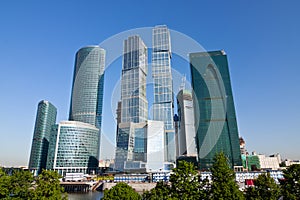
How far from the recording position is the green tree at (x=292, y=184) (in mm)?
18672

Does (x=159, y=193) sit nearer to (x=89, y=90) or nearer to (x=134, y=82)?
(x=134, y=82)

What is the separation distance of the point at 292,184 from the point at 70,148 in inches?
4546

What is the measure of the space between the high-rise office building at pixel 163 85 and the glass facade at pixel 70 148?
54.6 meters

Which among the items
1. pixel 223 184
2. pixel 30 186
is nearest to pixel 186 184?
pixel 223 184

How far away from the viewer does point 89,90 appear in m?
161

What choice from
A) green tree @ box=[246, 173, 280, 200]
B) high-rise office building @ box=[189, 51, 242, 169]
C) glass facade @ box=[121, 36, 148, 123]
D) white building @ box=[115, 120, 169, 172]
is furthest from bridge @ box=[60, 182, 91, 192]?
glass facade @ box=[121, 36, 148, 123]

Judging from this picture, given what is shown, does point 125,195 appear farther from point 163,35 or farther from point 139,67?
point 163,35

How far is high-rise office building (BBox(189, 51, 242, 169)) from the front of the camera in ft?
358

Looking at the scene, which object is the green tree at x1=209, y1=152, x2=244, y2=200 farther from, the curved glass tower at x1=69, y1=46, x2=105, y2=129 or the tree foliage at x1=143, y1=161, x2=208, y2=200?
the curved glass tower at x1=69, y1=46, x2=105, y2=129

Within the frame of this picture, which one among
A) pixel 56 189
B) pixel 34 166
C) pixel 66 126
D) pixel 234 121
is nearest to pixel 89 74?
pixel 66 126

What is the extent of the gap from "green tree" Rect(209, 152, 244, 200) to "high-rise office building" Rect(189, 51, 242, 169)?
93.2m

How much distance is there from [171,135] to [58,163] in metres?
80.7

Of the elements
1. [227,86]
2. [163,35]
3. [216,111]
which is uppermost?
[163,35]

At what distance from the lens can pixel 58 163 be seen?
112 m
